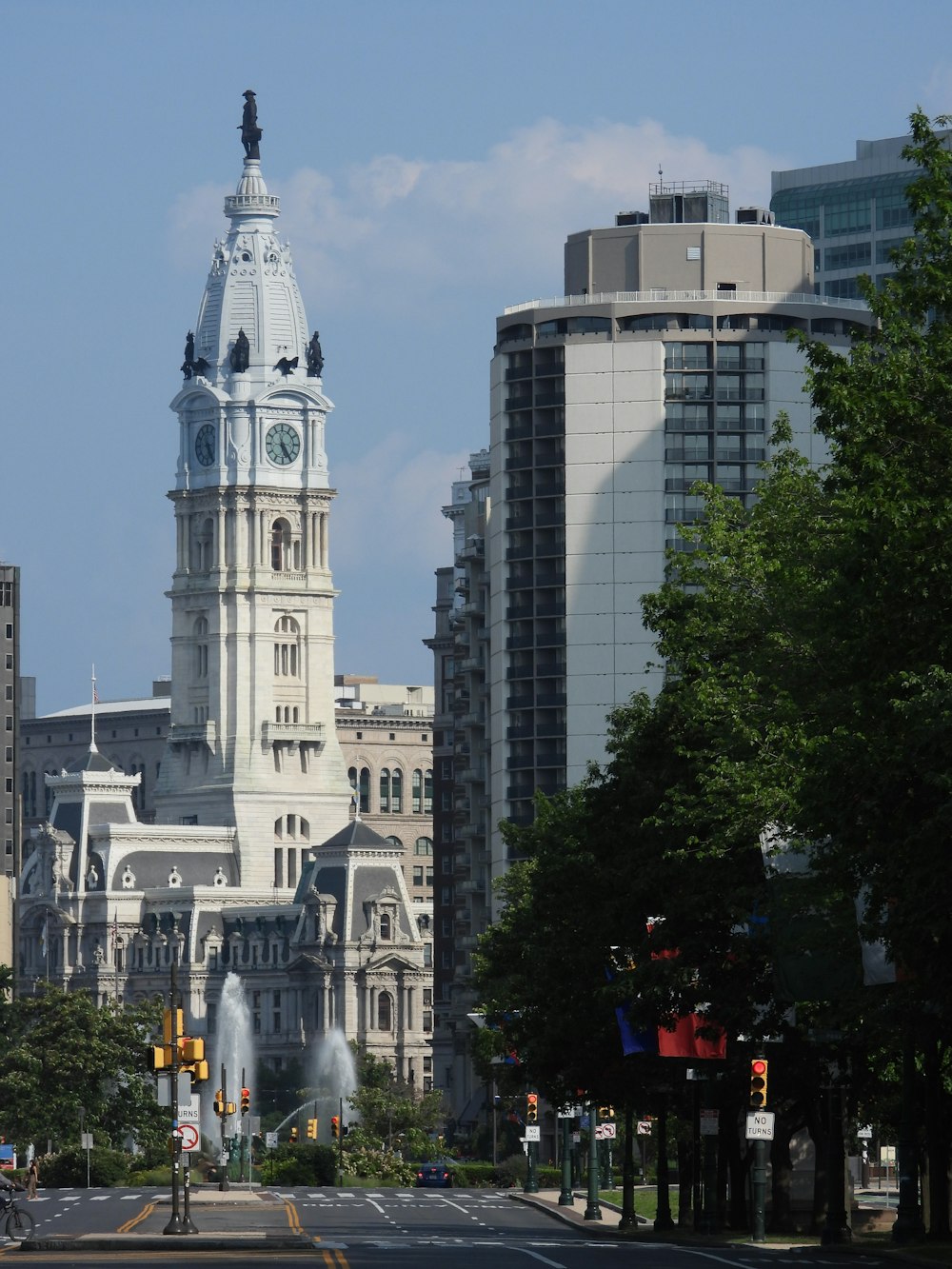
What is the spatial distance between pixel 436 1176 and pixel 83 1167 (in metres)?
15.6

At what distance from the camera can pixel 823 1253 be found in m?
56.1

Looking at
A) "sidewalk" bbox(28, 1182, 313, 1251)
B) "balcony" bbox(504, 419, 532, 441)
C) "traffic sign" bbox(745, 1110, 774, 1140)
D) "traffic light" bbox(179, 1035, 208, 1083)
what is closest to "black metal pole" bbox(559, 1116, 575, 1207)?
"sidewalk" bbox(28, 1182, 313, 1251)

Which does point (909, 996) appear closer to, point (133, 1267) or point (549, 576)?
point (133, 1267)

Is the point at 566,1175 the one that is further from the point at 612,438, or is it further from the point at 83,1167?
the point at 612,438

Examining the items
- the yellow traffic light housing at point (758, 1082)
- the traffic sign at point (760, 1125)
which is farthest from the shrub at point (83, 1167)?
the yellow traffic light housing at point (758, 1082)

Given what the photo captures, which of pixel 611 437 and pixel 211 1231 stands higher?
pixel 611 437

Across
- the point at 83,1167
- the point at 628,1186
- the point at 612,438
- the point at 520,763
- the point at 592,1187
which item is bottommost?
the point at 83,1167

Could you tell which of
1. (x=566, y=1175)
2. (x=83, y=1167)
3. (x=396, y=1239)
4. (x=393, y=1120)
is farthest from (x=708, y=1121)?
(x=393, y=1120)

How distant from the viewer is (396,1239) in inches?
2670

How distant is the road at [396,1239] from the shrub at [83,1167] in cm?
2648

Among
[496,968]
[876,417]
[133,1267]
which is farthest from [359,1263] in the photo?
[496,968]

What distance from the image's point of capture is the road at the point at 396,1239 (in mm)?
51188

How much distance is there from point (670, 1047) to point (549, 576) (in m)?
116

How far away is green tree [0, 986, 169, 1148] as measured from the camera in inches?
6097
